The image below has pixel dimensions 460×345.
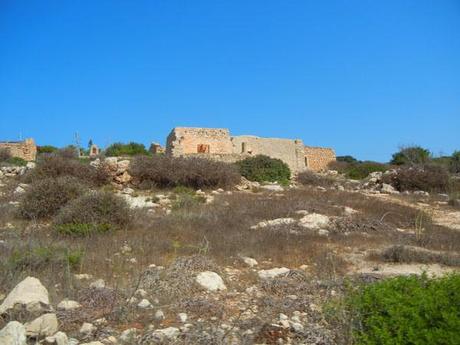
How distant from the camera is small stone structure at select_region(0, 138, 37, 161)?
25736 millimetres

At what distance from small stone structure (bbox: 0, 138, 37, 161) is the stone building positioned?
335 inches

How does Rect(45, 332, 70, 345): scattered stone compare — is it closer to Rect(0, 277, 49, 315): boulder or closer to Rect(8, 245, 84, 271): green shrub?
Rect(0, 277, 49, 315): boulder

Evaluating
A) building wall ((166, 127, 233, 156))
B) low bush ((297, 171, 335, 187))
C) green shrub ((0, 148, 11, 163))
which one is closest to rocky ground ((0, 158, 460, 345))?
low bush ((297, 171, 335, 187))

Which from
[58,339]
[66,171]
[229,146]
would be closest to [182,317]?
[58,339]

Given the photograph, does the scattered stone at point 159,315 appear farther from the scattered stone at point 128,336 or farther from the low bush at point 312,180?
the low bush at point 312,180

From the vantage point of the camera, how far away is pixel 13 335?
2922 millimetres

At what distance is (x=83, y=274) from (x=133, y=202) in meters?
5.54

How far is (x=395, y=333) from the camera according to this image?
9.90 feet

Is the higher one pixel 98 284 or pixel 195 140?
pixel 195 140

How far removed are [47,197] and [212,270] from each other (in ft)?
16.7

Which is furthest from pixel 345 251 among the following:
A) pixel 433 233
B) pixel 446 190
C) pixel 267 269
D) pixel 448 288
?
pixel 446 190

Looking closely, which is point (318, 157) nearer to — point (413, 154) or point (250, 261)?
point (413, 154)

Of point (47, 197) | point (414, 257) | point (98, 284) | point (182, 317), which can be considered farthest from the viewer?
point (47, 197)

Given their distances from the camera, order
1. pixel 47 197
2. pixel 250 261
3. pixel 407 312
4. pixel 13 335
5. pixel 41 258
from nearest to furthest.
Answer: pixel 13 335, pixel 407 312, pixel 41 258, pixel 250 261, pixel 47 197
